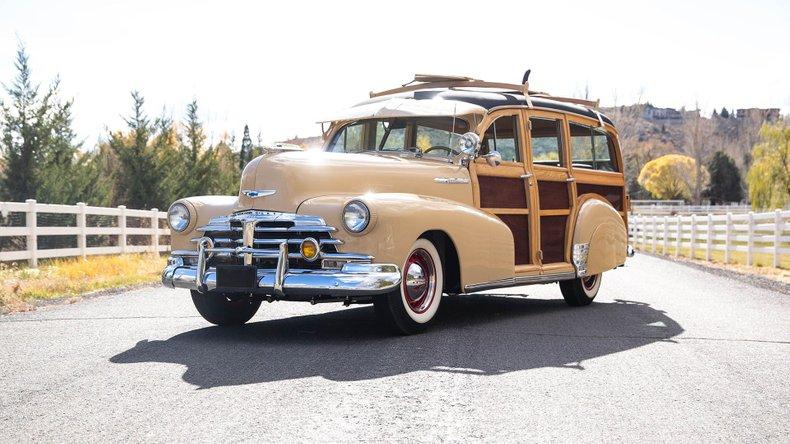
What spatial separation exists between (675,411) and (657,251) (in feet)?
91.5

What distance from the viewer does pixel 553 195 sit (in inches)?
388

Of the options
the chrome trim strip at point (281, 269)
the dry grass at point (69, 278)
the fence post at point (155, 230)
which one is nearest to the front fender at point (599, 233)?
the chrome trim strip at point (281, 269)

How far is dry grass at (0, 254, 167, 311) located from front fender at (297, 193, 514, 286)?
5.25 meters

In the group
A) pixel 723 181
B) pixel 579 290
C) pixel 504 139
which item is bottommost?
pixel 579 290

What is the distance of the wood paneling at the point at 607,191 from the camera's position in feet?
34.2

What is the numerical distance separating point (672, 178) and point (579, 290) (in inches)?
3692

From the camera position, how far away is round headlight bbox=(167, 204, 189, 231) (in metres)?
7.98

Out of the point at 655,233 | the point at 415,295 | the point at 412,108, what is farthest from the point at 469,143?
the point at 655,233

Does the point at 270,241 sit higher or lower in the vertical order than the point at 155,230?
higher

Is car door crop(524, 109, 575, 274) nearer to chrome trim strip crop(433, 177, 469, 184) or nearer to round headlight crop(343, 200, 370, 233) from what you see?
chrome trim strip crop(433, 177, 469, 184)

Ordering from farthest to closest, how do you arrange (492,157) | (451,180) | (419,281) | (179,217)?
(492,157)
(451,180)
(179,217)
(419,281)

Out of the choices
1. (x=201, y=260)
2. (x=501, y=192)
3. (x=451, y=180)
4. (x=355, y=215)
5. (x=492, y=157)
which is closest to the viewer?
(x=355, y=215)

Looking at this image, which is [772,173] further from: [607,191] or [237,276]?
[237,276]

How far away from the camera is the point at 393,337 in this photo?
7.55m
